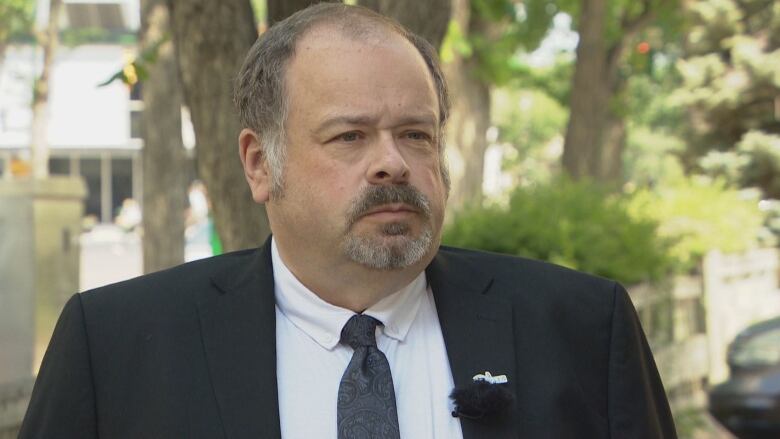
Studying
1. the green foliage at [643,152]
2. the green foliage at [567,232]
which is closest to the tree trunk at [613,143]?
the green foliage at [567,232]

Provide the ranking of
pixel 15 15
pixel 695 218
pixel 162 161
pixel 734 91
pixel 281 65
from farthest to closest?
pixel 734 91 → pixel 15 15 → pixel 695 218 → pixel 162 161 → pixel 281 65

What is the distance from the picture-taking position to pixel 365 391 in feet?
9.29

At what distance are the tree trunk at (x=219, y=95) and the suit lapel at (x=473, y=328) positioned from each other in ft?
7.57

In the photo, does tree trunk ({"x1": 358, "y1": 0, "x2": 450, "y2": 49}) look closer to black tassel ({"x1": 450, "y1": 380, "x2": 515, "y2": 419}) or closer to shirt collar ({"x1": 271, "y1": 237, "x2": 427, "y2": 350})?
shirt collar ({"x1": 271, "y1": 237, "x2": 427, "y2": 350})

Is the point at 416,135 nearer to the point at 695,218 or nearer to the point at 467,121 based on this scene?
the point at 467,121

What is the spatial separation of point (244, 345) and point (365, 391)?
0.93 feet

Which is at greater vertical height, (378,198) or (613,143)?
(613,143)

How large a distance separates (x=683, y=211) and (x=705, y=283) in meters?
2.70

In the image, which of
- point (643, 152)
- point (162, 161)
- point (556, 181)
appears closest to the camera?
point (556, 181)

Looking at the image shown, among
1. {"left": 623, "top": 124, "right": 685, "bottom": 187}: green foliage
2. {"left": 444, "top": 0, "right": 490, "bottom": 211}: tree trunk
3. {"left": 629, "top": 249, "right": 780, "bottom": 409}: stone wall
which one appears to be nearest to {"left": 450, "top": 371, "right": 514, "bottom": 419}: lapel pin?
{"left": 629, "top": 249, "right": 780, "bottom": 409}: stone wall

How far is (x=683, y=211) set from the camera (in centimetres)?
1609

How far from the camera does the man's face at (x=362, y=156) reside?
9.32 ft

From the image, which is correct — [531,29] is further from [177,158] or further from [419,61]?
[419,61]

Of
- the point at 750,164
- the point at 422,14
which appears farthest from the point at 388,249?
the point at 750,164
